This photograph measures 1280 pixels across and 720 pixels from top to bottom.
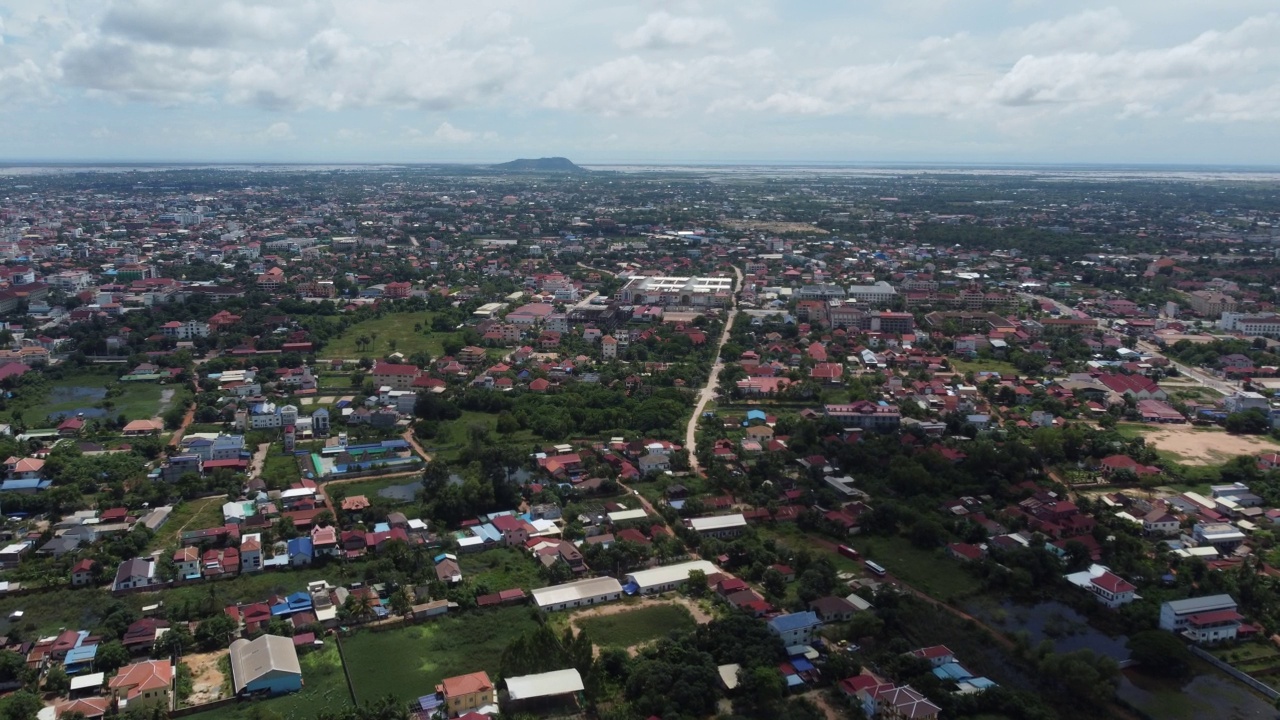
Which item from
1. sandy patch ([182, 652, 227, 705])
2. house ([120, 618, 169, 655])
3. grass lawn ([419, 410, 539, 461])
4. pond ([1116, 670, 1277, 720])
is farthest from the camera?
grass lawn ([419, 410, 539, 461])

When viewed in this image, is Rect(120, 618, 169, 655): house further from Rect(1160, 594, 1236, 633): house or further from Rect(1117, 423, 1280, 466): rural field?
Rect(1117, 423, 1280, 466): rural field

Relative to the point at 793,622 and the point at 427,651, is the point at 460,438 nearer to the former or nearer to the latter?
the point at 427,651

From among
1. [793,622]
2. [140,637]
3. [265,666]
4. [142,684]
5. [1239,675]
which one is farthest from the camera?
[793,622]

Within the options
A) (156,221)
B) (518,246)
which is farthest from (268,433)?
(156,221)

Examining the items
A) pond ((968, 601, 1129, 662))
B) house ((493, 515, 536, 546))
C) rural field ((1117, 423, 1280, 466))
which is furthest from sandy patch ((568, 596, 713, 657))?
rural field ((1117, 423, 1280, 466))

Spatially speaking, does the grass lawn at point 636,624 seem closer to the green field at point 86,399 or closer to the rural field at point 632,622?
the rural field at point 632,622

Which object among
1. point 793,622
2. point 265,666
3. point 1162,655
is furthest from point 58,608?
point 1162,655
